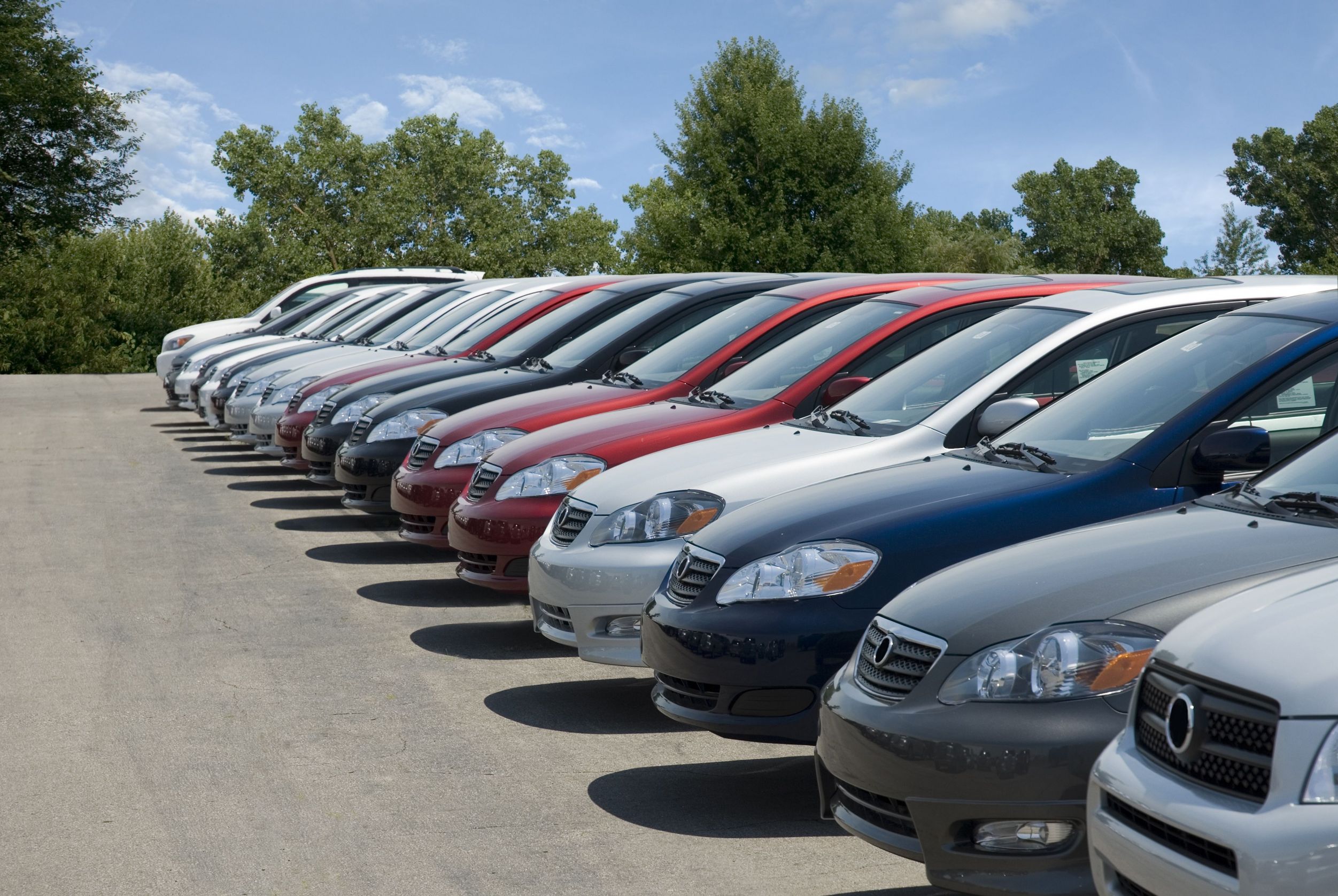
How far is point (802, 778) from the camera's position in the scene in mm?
5508

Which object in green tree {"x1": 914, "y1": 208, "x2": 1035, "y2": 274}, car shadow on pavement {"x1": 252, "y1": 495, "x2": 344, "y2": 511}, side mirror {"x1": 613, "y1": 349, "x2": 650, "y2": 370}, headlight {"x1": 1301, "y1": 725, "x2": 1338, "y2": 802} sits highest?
green tree {"x1": 914, "y1": 208, "x2": 1035, "y2": 274}

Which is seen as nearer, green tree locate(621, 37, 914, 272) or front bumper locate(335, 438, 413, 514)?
front bumper locate(335, 438, 413, 514)

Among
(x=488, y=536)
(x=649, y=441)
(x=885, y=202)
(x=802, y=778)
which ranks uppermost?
(x=885, y=202)

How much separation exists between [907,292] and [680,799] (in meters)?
4.16

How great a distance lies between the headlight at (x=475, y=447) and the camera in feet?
29.7

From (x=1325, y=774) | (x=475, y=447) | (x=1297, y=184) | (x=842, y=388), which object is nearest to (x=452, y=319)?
(x=475, y=447)

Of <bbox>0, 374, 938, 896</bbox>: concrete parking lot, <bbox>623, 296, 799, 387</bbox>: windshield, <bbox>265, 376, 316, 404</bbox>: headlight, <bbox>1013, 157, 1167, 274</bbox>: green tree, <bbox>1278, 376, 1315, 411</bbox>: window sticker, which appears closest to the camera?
<bbox>0, 374, 938, 896</bbox>: concrete parking lot

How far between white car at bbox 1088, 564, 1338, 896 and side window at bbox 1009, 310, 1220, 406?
334cm

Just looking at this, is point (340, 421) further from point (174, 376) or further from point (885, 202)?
point (885, 202)

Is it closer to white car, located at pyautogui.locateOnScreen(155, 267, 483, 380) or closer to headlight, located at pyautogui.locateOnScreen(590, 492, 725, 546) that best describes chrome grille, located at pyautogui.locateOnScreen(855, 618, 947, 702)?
headlight, located at pyautogui.locateOnScreen(590, 492, 725, 546)

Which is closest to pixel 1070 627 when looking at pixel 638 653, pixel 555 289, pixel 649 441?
pixel 638 653

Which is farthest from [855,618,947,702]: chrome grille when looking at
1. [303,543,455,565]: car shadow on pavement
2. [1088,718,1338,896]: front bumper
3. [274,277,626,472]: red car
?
[274,277,626,472]: red car

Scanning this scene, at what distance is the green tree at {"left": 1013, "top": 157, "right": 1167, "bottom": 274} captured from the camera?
104m

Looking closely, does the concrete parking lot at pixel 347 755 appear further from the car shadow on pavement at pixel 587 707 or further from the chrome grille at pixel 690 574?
the chrome grille at pixel 690 574
